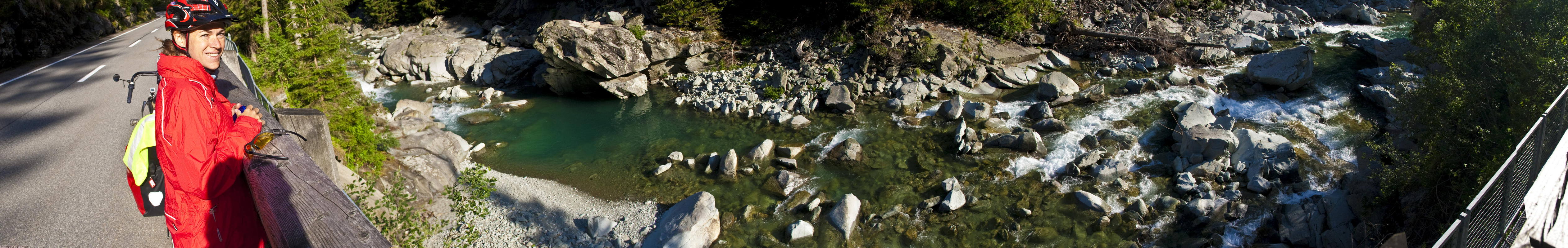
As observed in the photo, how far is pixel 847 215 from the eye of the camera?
872 cm

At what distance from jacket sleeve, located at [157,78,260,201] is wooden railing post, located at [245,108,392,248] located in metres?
0.10

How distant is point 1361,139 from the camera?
1066cm

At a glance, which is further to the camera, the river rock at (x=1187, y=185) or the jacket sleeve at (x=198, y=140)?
the river rock at (x=1187, y=185)

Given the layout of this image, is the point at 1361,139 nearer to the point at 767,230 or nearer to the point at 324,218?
the point at 767,230

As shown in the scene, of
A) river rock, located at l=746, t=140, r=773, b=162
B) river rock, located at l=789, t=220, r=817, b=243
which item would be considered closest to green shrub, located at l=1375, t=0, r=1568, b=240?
river rock, located at l=789, t=220, r=817, b=243

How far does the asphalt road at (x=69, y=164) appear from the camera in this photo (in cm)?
456

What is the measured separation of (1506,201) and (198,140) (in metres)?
6.90

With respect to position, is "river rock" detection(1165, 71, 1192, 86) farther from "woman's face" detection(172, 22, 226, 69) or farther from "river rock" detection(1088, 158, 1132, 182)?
"woman's face" detection(172, 22, 226, 69)

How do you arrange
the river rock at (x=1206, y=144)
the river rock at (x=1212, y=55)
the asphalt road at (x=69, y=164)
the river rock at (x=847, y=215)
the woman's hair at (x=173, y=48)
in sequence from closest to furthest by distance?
the woman's hair at (x=173, y=48) < the asphalt road at (x=69, y=164) < the river rock at (x=847, y=215) < the river rock at (x=1206, y=144) < the river rock at (x=1212, y=55)

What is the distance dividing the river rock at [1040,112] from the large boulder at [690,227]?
7.29 m

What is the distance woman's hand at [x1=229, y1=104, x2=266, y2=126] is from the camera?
10.3 feet

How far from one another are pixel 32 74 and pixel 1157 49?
22585 millimetres

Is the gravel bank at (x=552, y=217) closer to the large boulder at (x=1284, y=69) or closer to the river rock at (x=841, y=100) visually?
the river rock at (x=841, y=100)

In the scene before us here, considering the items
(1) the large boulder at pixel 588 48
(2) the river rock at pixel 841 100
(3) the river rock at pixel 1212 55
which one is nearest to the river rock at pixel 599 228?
(2) the river rock at pixel 841 100
